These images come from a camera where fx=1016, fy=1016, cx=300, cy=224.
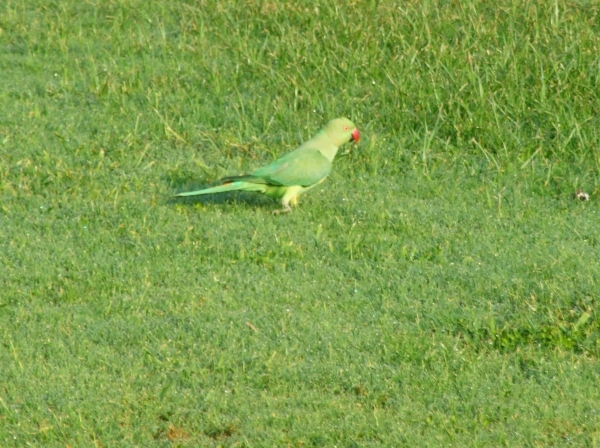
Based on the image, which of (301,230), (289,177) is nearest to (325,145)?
(289,177)

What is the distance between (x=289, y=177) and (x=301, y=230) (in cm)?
35

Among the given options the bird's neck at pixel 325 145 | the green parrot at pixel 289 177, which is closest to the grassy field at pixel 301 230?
the green parrot at pixel 289 177

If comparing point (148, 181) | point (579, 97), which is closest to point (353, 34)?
point (579, 97)

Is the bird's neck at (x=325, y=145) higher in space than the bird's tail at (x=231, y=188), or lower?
higher

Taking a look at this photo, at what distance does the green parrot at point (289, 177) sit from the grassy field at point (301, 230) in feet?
0.56

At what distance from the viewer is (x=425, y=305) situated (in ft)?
17.0

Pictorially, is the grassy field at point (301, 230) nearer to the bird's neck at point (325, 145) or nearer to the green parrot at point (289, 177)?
the green parrot at point (289, 177)

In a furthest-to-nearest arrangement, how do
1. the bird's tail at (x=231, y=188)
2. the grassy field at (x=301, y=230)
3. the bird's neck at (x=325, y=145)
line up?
the bird's neck at (x=325, y=145), the bird's tail at (x=231, y=188), the grassy field at (x=301, y=230)

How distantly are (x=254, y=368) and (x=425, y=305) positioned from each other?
1.03 metres

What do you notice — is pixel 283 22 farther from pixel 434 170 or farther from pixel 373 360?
pixel 373 360

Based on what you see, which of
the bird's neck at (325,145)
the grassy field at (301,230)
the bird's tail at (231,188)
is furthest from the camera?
the bird's neck at (325,145)

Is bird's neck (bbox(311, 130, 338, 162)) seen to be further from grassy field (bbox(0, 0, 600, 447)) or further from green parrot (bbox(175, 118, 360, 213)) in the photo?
grassy field (bbox(0, 0, 600, 447))

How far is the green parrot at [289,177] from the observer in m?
6.15

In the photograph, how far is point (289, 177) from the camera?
6164mm
